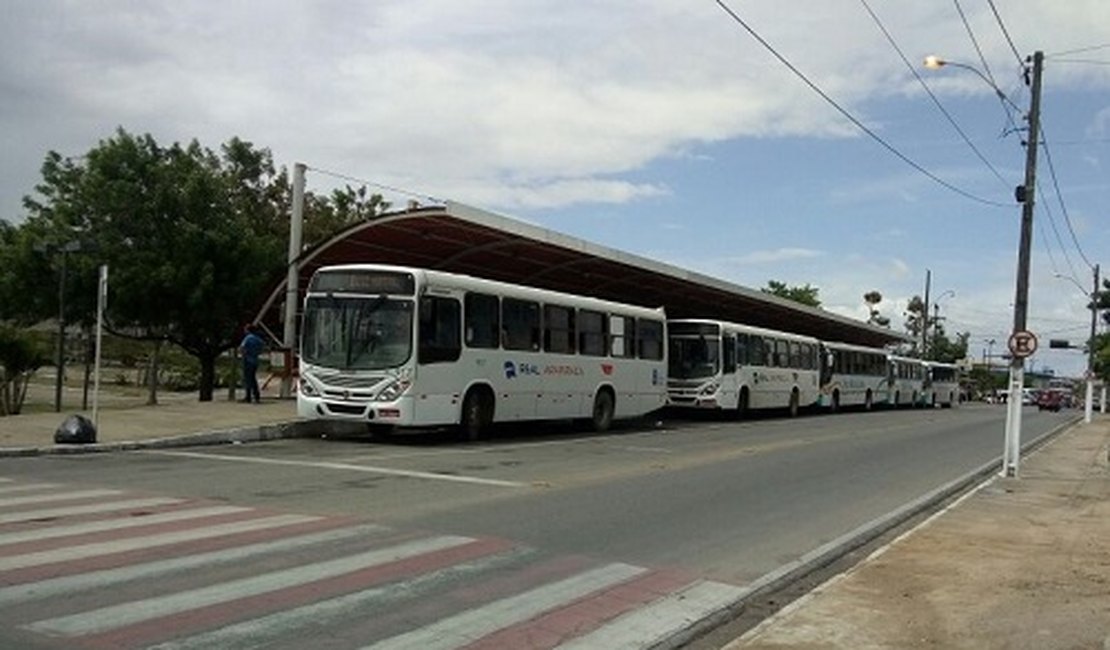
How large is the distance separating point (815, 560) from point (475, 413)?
1143 cm

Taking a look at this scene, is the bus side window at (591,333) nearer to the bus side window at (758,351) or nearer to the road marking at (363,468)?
the road marking at (363,468)

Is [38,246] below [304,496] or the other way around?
the other way around

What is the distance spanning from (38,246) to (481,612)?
21.3 meters

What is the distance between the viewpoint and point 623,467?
57.9 ft

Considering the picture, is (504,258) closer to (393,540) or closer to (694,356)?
(694,356)

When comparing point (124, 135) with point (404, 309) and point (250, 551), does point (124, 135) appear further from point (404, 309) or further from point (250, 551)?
point (250, 551)

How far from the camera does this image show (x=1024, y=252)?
20.4 m

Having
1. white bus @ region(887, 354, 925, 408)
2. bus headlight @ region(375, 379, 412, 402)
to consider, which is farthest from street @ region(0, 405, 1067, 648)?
white bus @ region(887, 354, 925, 408)

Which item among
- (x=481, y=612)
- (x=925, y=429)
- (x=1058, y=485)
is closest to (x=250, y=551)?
(x=481, y=612)

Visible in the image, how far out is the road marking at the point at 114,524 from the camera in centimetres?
902

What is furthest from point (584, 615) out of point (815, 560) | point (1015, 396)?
point (1015, 396)

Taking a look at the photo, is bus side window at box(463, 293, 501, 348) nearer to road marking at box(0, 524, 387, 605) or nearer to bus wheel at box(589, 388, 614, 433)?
bus wheel at box(589, 388, 614, 433)

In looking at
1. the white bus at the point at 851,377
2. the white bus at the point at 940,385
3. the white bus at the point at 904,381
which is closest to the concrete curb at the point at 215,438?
the white bus at the point at 851,377

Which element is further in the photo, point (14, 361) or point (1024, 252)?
point (14, 361)
